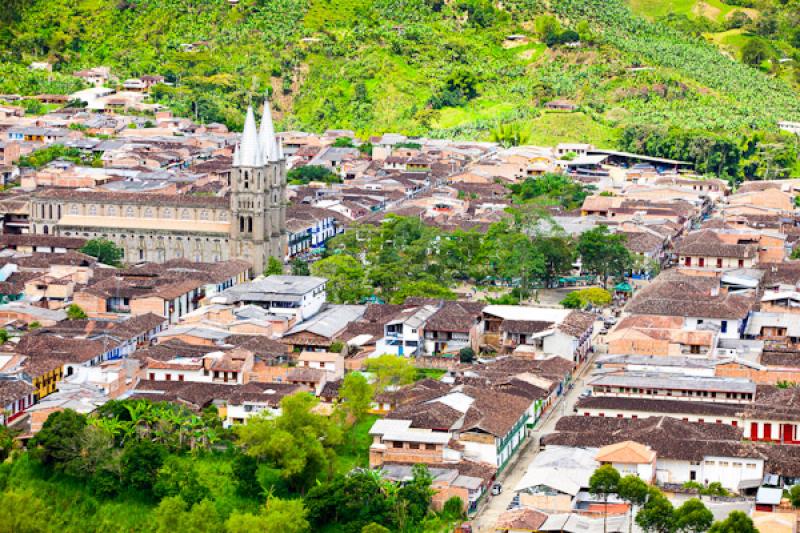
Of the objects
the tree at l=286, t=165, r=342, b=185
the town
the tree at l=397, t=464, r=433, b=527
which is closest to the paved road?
the town

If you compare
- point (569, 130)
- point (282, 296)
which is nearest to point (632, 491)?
point (282, 296)

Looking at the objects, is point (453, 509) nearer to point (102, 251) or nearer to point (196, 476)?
point (196, 476)

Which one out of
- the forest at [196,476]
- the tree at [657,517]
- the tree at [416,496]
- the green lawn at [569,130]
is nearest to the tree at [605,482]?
the tree at [657,517]

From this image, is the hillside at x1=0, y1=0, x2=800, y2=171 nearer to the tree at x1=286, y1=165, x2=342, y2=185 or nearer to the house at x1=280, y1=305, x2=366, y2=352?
the tree at x1=286, y1=165, x2=342, y2=185

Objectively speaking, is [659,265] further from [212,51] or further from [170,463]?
[212,51]

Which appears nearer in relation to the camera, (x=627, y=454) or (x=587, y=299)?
(x=627, y=454)

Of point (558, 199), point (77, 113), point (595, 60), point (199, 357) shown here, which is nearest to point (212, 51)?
point (77, 113)
